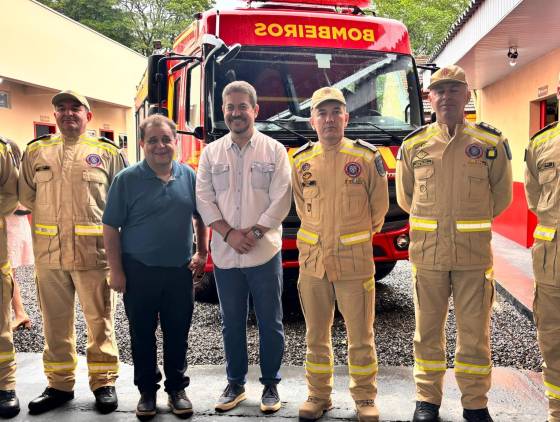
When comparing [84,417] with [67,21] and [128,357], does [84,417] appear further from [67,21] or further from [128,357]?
[67,21]

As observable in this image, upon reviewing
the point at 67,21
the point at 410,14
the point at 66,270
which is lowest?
the point at 66,270

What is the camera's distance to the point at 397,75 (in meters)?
5.55

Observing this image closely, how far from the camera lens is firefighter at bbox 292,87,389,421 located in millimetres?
3410

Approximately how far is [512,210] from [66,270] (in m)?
8.57

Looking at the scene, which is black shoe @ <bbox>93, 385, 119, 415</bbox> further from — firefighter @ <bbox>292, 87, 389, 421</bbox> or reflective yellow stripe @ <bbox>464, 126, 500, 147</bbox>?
reflective yellow stripe @ <bbox>464, 126, 500, 147</bbox>

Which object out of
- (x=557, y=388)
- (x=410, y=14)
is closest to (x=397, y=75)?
(x=557, y=388)

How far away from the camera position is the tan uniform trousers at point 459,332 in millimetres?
3283

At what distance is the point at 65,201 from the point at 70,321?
0.76 meters

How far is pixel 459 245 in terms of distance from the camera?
3.29 m

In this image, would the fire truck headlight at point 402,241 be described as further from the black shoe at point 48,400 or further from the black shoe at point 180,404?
the black shoe at point 48,400

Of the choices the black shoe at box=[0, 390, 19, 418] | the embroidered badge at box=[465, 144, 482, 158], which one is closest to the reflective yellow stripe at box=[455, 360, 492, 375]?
the embroidered badge at box=[465, 144, 482, 158]

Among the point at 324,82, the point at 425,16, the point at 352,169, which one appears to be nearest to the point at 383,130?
the point at 324,82

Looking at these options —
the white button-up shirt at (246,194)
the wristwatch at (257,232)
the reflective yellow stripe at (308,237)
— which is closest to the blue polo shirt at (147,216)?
the white button-up shirt at (246,194)

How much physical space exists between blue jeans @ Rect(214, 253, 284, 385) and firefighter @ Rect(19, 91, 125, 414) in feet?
2.49
